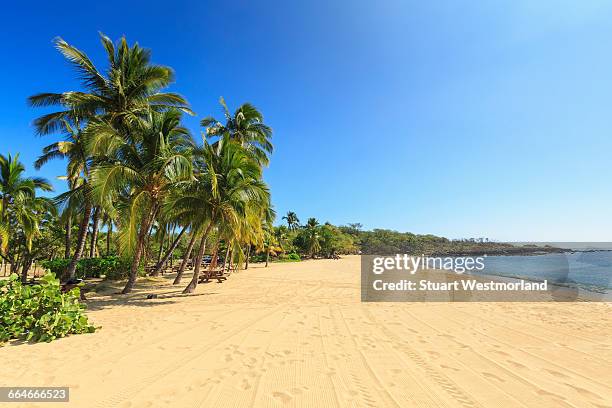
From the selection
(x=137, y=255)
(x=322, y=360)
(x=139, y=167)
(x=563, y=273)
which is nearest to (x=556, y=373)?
(x=322, y=360)

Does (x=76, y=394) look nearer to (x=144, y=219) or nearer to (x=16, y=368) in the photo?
(x=16, y=368)

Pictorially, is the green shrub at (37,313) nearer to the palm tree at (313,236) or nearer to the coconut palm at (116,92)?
the coconut palm at (116,92)

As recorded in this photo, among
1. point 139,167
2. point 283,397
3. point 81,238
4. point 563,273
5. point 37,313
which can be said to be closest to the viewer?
point 283,397


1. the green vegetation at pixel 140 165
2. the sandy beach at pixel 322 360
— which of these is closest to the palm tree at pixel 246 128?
the green vegetation at pixel 140 165

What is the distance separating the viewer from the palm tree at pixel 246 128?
2114cm

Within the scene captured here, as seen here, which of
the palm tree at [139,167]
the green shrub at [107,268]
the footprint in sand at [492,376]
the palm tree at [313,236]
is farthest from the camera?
the palm tree at [313,236]

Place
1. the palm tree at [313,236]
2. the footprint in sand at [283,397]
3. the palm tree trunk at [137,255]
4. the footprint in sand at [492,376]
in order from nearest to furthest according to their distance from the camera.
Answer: the footprint in sand at [283,397], the footprint in sand at [492,376], the palm tree trunk at [137,255], the palm tree at [313,236]

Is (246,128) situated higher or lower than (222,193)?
higher

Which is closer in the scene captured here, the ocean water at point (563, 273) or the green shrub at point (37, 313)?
the green shrub at point (37, 313)

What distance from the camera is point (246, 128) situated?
21250 millimetres

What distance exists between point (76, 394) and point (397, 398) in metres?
4.00

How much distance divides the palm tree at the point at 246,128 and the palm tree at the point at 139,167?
799 cm

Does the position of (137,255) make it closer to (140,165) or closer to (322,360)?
(140,165)

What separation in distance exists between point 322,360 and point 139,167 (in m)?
10.9
